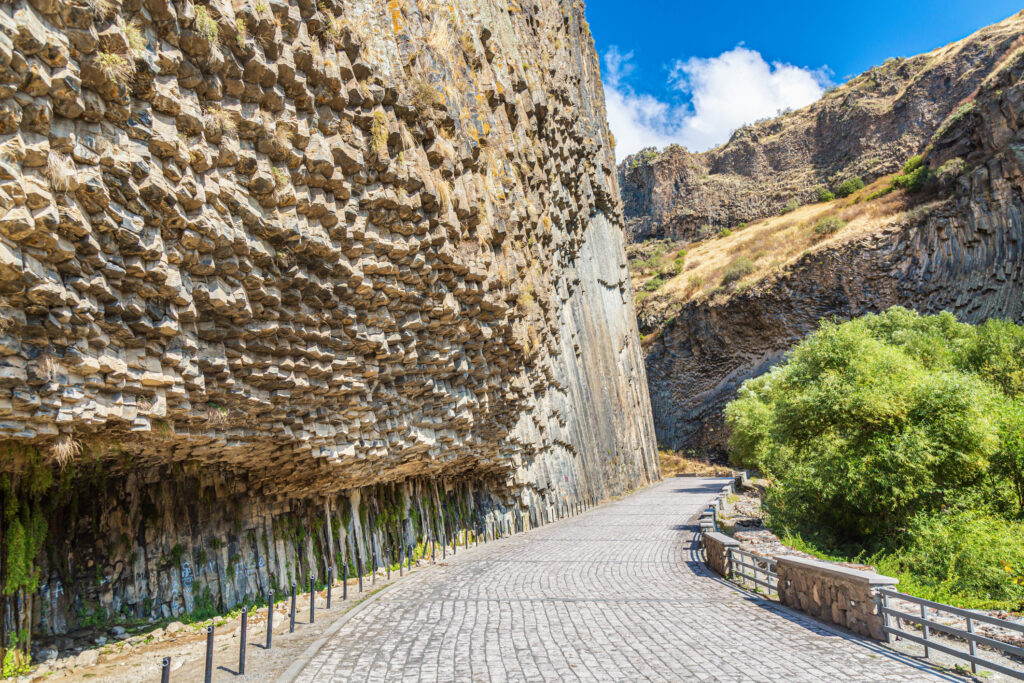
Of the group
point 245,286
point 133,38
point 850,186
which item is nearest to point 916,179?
point 850,186

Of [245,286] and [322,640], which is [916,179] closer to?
[245,286]

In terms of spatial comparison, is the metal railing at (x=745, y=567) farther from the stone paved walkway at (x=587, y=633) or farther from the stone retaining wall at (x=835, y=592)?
the stone retaining wall at (x=835, y=592)

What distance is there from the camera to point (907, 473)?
13.5 metres

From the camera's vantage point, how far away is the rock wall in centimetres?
3136

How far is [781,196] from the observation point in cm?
7112

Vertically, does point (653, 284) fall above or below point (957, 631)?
above

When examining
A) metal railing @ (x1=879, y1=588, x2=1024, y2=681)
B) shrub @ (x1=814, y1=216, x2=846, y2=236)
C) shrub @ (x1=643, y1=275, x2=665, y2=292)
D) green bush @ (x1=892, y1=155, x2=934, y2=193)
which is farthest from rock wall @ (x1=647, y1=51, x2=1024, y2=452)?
metal railing @ (x1=879, y1=588, x2=1024, y2=681)

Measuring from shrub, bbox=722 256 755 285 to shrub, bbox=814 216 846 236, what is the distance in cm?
597

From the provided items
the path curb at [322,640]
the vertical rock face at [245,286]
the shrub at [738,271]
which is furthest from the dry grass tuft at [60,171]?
the shrub at [738,271]

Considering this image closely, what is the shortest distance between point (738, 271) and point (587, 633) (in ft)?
153

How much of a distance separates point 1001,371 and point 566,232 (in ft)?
51.6

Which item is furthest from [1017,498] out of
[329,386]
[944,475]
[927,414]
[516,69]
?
[516,69]

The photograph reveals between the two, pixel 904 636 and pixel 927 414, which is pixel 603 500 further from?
pixel 904 636

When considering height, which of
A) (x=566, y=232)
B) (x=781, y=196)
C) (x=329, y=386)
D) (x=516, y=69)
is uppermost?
(x=781, y=196)
